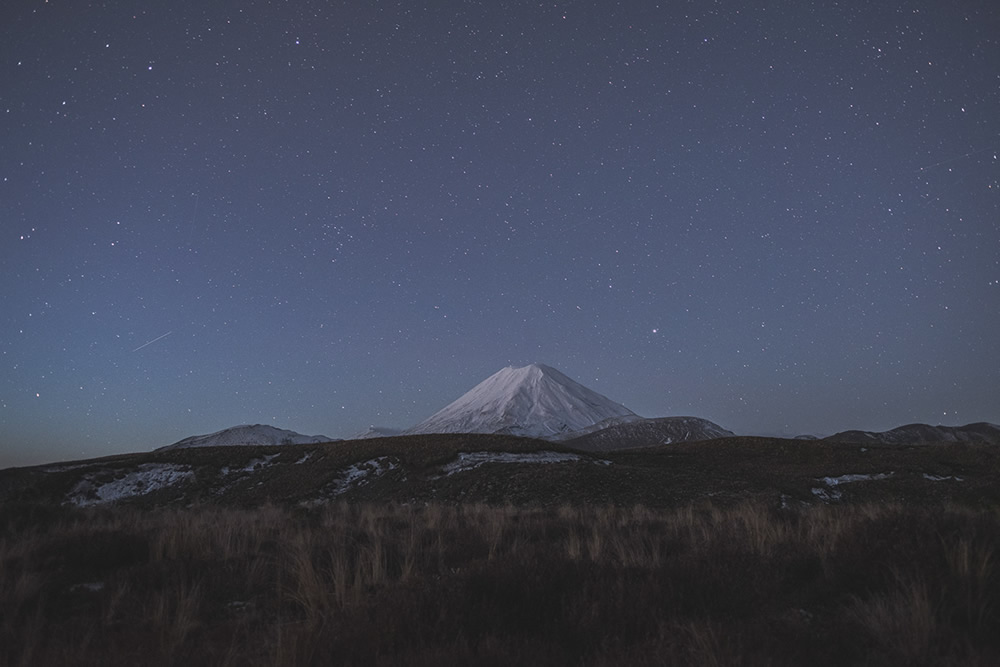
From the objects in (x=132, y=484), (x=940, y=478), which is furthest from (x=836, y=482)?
(x=132, y=484)

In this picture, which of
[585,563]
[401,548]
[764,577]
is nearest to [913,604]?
[764,577]

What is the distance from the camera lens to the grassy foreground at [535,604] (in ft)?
10.3

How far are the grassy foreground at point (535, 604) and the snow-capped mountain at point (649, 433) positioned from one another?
11436cm

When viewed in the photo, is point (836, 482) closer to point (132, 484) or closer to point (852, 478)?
point (852, 478)

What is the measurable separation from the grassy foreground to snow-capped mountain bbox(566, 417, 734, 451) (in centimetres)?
11436

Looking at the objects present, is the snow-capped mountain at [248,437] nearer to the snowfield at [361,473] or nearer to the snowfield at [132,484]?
the snowfield at [132,484]

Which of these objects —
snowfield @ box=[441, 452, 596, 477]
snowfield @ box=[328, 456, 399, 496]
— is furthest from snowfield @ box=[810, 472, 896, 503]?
snowfield @ box=[328, 456, 399, 496]

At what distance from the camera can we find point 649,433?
4897 inches

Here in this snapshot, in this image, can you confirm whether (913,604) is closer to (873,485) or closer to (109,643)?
(109,643)

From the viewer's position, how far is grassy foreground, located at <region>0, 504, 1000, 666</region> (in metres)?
3.15

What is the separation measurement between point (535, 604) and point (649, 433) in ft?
419

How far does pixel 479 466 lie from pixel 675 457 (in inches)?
488

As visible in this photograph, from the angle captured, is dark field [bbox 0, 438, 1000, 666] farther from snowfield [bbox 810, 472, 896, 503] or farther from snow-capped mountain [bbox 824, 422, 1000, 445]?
snow-capped mountain [bbox 824, 422, 1000, 445]

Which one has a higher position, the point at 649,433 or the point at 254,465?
the point at 254,465
